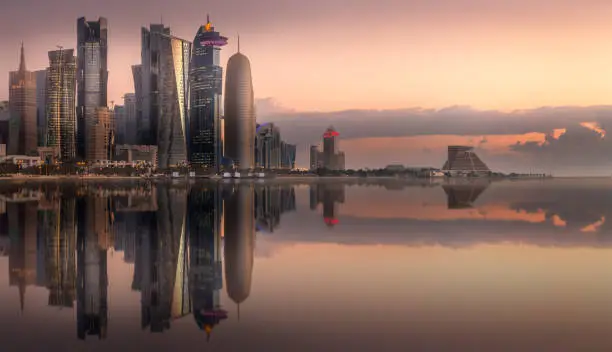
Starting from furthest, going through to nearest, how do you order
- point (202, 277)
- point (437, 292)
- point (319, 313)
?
1. point (202, 277)
2. point (437, 292)
3. point (319, 313)

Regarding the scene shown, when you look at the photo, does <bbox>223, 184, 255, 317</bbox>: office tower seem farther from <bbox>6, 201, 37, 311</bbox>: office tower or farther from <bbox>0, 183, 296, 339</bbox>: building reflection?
<bbox>6, 201, 37, 311</bbox>: office tower

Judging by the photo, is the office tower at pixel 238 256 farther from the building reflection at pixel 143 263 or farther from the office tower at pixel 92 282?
the office tower at pixel 92 282

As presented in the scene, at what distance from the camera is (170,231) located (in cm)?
3975

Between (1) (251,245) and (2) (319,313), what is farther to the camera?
(1) (251,245)

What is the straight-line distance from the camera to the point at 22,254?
2927 cm

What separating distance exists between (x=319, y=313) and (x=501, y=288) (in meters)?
8.78

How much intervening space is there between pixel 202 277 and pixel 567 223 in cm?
4210

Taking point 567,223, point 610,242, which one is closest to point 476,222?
point 567,223

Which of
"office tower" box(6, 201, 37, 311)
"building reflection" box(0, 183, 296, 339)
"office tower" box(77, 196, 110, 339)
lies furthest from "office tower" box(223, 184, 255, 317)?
"office tower" box(6, 201, 37, 311)

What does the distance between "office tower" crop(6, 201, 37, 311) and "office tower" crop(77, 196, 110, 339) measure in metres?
2.04

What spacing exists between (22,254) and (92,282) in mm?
9412

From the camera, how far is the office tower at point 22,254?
2261cm

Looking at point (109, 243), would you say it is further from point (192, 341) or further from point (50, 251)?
point (192, 341)

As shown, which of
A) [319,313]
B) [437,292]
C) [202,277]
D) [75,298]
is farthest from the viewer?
[202,277]
